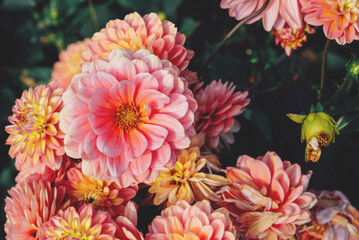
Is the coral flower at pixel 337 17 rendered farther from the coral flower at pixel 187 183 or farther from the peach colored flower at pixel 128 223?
the peach colored flower at pixel 128 223

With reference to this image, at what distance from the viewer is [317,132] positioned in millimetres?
608

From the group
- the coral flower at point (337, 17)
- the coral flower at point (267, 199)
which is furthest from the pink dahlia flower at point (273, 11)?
the coral flower at point (267, 199)

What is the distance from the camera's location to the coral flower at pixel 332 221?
66cm

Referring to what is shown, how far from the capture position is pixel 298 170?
0.61 metres

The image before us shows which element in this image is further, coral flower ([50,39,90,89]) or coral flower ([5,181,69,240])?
coral flower ([50,39,90,89])

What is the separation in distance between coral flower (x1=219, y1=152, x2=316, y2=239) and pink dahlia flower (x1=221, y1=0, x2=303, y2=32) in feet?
0.75

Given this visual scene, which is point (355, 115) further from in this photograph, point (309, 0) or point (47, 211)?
point (47, 211)

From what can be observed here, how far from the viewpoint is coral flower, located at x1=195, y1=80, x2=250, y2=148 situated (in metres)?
0.66

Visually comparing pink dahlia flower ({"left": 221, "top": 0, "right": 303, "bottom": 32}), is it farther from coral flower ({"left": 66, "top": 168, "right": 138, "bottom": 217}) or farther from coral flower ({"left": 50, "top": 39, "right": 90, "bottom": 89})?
coral flower ({"left": 50, "top": 39, "right": 90, "bottom": 89})

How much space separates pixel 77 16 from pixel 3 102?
0.41m

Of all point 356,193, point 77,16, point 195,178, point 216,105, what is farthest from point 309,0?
point 77,16

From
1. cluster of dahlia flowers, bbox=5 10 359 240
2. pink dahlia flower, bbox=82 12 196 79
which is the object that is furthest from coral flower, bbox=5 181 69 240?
pink dahlia flower, bbox=82 12 196 79

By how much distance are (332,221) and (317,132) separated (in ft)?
0.62

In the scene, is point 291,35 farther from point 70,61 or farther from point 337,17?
point 70,61
